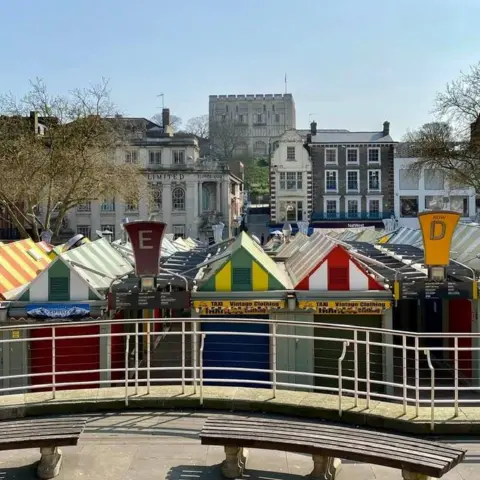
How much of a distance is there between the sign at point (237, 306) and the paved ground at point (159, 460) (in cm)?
485

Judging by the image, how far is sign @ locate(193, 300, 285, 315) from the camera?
1266cm

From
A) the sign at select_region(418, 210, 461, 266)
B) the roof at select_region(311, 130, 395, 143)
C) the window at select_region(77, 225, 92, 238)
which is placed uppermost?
the roof at select_region(311, 130, 395, 143)

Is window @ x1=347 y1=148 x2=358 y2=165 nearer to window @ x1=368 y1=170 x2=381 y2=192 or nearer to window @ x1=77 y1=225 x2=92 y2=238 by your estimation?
window @ x1=368 y1=170 x2=381 y2=192

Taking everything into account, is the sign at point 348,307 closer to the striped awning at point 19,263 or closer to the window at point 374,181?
the striped awning at point 19,263

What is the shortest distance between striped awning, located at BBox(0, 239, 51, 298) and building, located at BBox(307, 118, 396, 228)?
147ft

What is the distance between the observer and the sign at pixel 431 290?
1240 centimetres

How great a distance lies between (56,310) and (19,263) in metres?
3.89

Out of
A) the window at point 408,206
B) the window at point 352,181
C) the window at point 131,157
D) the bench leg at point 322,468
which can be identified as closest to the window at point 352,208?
the window at point 352,181

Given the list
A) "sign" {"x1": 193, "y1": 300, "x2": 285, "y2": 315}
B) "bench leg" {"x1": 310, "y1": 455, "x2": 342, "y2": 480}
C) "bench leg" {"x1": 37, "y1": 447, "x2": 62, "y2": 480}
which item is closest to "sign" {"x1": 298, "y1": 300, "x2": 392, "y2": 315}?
"sign" {"x1": 193, "y1": 300, "x2": 285, "y2": 315}

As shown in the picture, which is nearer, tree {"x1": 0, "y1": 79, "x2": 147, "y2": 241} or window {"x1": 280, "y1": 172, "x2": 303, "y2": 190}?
tree {"x1": 0, "y1": 79, "x2": 147, "y2": 241}

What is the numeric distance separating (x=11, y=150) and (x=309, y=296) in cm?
2581

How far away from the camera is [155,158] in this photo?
197 ft

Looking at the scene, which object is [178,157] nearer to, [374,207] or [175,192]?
[175,192]

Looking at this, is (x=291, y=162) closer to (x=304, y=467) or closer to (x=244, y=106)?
(x=304, y=467)
